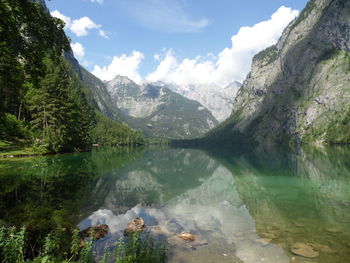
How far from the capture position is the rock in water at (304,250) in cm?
1645

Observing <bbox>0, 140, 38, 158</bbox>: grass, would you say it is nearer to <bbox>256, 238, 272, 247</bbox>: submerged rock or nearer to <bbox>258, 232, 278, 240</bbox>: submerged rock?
<bbox>258, 232, 278, 240</bbox>: submerged rock

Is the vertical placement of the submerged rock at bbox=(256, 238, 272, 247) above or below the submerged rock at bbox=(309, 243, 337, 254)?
below

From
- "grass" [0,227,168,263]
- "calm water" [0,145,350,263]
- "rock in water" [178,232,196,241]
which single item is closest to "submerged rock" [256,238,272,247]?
"calm water" [0,145,350,263]

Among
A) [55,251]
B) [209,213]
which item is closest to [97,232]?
[55,251]

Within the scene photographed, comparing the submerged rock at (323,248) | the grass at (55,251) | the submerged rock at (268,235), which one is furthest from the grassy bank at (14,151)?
the submerged rock at (323,248)

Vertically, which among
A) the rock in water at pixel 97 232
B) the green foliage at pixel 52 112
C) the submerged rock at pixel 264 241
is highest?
the green foliage at pixel 52 112

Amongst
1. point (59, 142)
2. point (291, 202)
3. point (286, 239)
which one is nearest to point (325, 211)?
point (291, 202)

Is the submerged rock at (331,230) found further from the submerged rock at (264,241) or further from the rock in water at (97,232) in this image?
the rock in water at (97,232)

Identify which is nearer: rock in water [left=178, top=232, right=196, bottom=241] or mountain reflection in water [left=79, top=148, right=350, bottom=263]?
mountain reflection in water [left=79, top=148, right=350, bottom=263]

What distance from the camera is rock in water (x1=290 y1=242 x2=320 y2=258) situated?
1645 cm

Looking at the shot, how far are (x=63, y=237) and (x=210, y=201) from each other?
78.5ft

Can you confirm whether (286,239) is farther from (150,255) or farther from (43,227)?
(43,227)

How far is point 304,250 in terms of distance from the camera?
56.5 ft

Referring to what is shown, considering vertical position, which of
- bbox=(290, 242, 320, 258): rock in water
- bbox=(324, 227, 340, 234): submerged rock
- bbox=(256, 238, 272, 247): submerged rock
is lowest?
bbox=(256, 238, 272, 247): submerged rock
